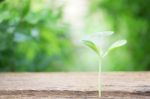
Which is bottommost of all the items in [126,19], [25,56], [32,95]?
[32,95]

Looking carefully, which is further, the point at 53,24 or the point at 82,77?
the point at 53,24

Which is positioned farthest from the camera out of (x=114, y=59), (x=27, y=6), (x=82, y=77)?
(x=114, y=59)

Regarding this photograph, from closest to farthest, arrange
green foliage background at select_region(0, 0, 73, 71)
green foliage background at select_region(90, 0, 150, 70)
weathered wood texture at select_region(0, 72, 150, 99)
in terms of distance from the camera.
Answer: weathered wood texture at select_region(0, 72, 150, 99)
green foliage background at select_region(0, 0, 73, 71)
green foliage background at select_region(90, 0, 150, 70)

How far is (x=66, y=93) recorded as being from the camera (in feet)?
1.68

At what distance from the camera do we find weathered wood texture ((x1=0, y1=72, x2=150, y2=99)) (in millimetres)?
506

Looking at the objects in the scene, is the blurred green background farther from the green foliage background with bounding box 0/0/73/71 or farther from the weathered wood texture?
the weathered wood texture

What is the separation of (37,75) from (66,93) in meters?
0.13

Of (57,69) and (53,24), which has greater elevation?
(53,24)

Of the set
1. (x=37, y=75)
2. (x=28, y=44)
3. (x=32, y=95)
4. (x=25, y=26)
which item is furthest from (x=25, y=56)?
(x=32, y=95)

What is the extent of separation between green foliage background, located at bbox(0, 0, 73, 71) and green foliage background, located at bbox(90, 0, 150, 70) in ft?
0.99

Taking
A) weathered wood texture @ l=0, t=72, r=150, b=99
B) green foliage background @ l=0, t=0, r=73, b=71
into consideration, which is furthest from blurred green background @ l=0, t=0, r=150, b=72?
weathered wood texture @ l=0, t=72, r=150, b=99

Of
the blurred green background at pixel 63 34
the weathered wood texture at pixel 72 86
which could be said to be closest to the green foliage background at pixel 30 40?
the blurred green background at pixel 63 34

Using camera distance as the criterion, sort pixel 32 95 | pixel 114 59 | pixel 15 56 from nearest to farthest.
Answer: pixel 32 95 → pixel 15 56 → pixel 114 59

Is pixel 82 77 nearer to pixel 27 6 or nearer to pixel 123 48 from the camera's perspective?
pixel 27 6
